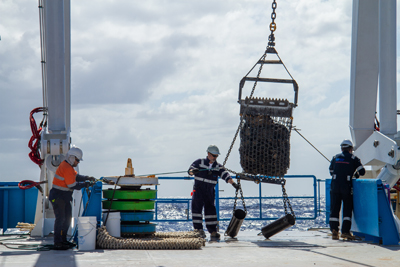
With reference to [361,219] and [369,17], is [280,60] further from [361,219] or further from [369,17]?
[361,219]

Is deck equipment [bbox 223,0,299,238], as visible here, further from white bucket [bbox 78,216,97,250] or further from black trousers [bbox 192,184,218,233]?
white bucket [bbox 78,216,97,250]

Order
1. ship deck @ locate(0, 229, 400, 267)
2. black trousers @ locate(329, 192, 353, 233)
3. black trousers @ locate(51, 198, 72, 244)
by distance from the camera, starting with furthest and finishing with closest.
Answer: black trousers @ locate(329, 192, 353, 233)
black trousers @ locate(51, 198, 72, 244)
ship deck @ locate(0, 229, 400, 267)

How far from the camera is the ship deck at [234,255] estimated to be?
7316 mm

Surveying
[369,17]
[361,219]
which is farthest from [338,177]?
[369,17]

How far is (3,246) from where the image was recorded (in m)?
9.43

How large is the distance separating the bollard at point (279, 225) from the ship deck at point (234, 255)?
0.50 m

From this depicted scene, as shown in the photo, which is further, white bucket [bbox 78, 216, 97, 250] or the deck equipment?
the deck equipment

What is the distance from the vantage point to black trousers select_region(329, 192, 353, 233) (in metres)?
10.6

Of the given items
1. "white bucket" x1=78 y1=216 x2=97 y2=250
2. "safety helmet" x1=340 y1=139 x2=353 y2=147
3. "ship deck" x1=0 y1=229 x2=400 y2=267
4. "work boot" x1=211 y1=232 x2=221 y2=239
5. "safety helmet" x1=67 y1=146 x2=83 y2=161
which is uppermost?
"safety helmet" x1=340 y1=139 x2=353 y2=147

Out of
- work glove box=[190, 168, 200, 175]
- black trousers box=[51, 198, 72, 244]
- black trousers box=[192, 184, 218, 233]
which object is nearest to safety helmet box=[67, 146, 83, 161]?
black trousers box=[51, 198, 72, 244]

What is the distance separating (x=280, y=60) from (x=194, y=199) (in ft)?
11.0

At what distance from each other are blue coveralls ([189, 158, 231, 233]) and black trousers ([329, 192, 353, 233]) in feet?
7.18

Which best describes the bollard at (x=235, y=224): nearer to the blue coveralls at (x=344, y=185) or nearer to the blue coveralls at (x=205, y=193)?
the blue coveralls at (x=205, y=193)

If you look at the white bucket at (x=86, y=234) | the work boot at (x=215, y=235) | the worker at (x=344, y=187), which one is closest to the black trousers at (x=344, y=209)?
the worker at (x=344, y=187)
